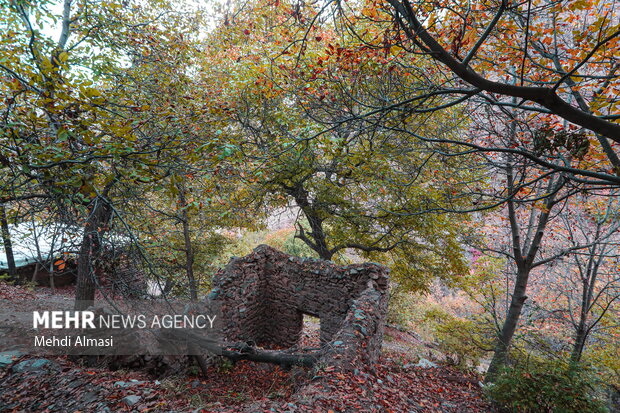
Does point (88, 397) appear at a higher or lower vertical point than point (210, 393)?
higher

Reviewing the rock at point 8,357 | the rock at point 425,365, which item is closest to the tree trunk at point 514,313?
the rock at point 425,365

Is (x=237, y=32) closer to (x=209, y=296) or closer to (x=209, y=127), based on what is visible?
(x=209, y=127)

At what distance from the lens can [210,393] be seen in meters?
4.12

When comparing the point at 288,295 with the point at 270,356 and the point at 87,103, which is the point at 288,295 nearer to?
the point at 270,356

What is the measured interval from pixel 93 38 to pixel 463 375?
9.52 meters

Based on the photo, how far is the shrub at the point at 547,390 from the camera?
3.72 m

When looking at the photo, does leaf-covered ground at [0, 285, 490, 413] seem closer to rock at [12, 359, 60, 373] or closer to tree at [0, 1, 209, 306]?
rock at [12, 359, 60, 373]

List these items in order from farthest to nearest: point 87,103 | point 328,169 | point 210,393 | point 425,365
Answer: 1. point 328,169
2. point 425,365
3. point 210,393
4. point 87,103

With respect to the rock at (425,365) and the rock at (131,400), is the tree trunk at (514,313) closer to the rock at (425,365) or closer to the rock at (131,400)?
the rock at (425,365)

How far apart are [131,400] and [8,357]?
2.19 meters

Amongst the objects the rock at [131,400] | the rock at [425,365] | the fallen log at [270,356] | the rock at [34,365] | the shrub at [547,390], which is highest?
the rock at [34,365]

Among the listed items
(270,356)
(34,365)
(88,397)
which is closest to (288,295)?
(270,356)

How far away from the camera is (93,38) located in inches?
209

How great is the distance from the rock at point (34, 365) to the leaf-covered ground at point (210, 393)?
49 millimetres
